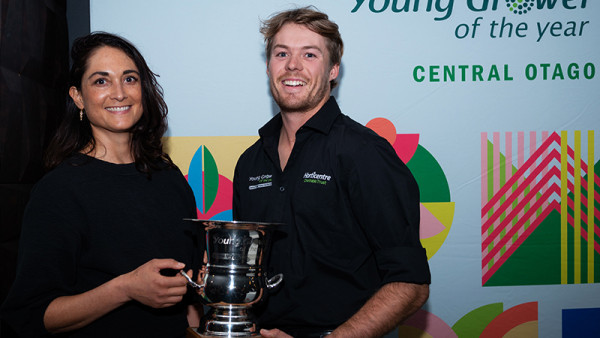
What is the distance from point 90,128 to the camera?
193 cm

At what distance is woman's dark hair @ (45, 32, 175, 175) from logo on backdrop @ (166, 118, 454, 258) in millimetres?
598

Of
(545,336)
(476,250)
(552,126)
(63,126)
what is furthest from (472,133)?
(63,126)

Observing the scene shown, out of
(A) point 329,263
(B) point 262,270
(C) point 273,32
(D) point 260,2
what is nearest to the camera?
(B) point 262,270

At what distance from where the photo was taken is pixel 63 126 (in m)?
1.90

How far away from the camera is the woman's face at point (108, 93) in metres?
1.84

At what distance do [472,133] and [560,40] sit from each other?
0.67 m

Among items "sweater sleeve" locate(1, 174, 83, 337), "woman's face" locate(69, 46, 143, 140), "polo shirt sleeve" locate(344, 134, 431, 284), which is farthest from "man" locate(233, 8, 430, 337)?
"sweater sleeve" locate(1, 174, 83, 337)

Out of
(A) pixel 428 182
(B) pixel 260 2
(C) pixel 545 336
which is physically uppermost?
(B) pixel 260 2

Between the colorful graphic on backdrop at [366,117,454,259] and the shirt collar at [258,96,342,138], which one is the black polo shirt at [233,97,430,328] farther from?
the colorful graphic on backdrop at [366,117,454,259]

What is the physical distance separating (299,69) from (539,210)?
150 centimetres

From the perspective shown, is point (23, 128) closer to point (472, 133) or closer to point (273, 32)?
point (273, 32)

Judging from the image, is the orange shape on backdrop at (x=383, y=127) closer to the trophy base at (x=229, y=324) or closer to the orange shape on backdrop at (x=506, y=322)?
the orange shape on backdrop at (x=506, y=322)

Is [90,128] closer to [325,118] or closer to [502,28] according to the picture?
[325,118]

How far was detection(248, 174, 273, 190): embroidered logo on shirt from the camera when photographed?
1996mm
